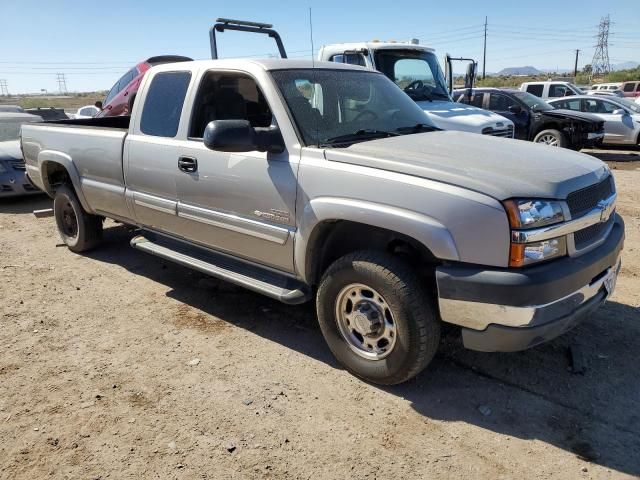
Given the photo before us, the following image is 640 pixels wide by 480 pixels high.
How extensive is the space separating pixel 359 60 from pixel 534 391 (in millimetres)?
6609

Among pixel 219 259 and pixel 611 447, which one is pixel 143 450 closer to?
pixel 219 259

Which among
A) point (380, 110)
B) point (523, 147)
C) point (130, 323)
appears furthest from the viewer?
point (130, 323)

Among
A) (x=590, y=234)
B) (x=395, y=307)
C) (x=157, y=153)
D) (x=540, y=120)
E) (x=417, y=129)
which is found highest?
(x=417, y=129)

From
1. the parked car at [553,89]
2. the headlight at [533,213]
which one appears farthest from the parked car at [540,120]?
the headlight at [533,213]

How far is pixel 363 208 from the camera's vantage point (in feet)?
9.77

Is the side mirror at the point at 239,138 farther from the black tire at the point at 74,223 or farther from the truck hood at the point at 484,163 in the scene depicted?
the black tire at the point at 74,223

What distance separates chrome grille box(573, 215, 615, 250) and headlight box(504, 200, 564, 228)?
0.25m

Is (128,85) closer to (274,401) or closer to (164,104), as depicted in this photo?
(164,104)

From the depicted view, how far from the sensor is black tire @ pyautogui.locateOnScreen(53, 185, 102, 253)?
5848 mm

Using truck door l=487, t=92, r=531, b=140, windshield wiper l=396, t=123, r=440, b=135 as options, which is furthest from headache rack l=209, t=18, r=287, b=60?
truck door l=487, t=92, r=531, b=140

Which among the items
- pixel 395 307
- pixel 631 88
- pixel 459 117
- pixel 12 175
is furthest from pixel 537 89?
pixel 395 307

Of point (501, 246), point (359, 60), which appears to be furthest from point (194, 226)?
point (359, 60)

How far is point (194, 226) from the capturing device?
420 cm

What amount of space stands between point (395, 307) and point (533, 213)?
90 centimetres
